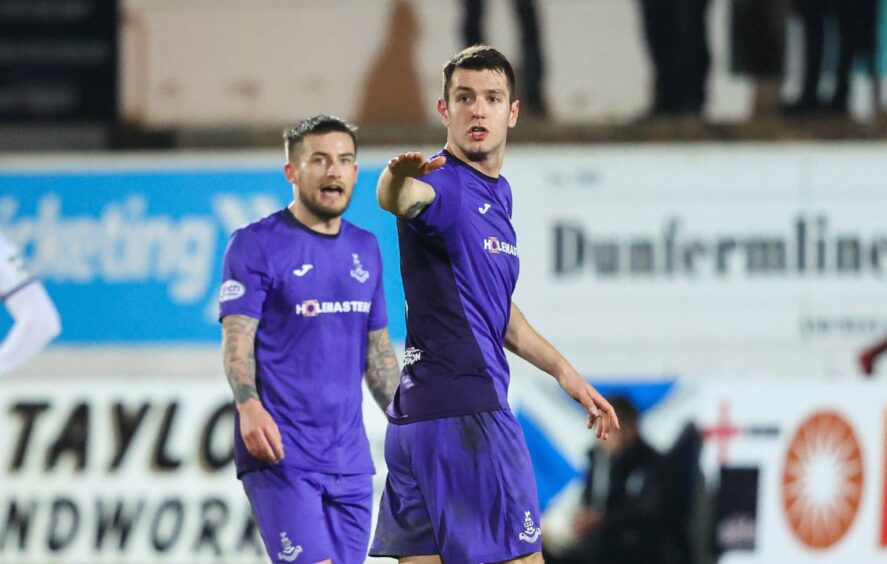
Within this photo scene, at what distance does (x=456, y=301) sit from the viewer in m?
4.31

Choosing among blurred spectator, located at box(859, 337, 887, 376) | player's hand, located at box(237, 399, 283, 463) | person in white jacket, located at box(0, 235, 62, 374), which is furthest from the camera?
blurred spectator, located at box(859, 337, 887, 376)

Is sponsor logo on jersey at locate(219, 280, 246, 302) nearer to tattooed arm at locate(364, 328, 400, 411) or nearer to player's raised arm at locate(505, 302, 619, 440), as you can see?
tattooed arm at locate(364, 328, 400, 411)

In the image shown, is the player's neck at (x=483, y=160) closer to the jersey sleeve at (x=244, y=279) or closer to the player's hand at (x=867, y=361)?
the jersey sleeve at (x=244, y=279)

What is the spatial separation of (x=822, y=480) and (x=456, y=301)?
5.16 metres

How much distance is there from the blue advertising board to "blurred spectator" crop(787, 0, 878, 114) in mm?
2931

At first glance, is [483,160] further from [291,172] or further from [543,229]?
[543,229]

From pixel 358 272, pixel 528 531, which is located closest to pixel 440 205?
pixel 528 531

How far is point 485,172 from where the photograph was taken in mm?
4418

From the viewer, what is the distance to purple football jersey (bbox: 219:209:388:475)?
5254 mm

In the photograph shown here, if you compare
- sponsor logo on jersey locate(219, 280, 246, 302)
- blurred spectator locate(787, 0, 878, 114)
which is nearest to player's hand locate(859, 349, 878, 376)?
blurred spectator locate(787, 0, 878, 114)

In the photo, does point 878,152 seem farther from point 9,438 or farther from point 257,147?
point 9,438

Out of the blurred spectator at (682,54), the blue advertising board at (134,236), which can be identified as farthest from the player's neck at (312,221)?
the blurred spectator at (682,54)

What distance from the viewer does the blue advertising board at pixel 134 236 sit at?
954cm

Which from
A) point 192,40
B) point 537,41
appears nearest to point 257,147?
point 192,40
